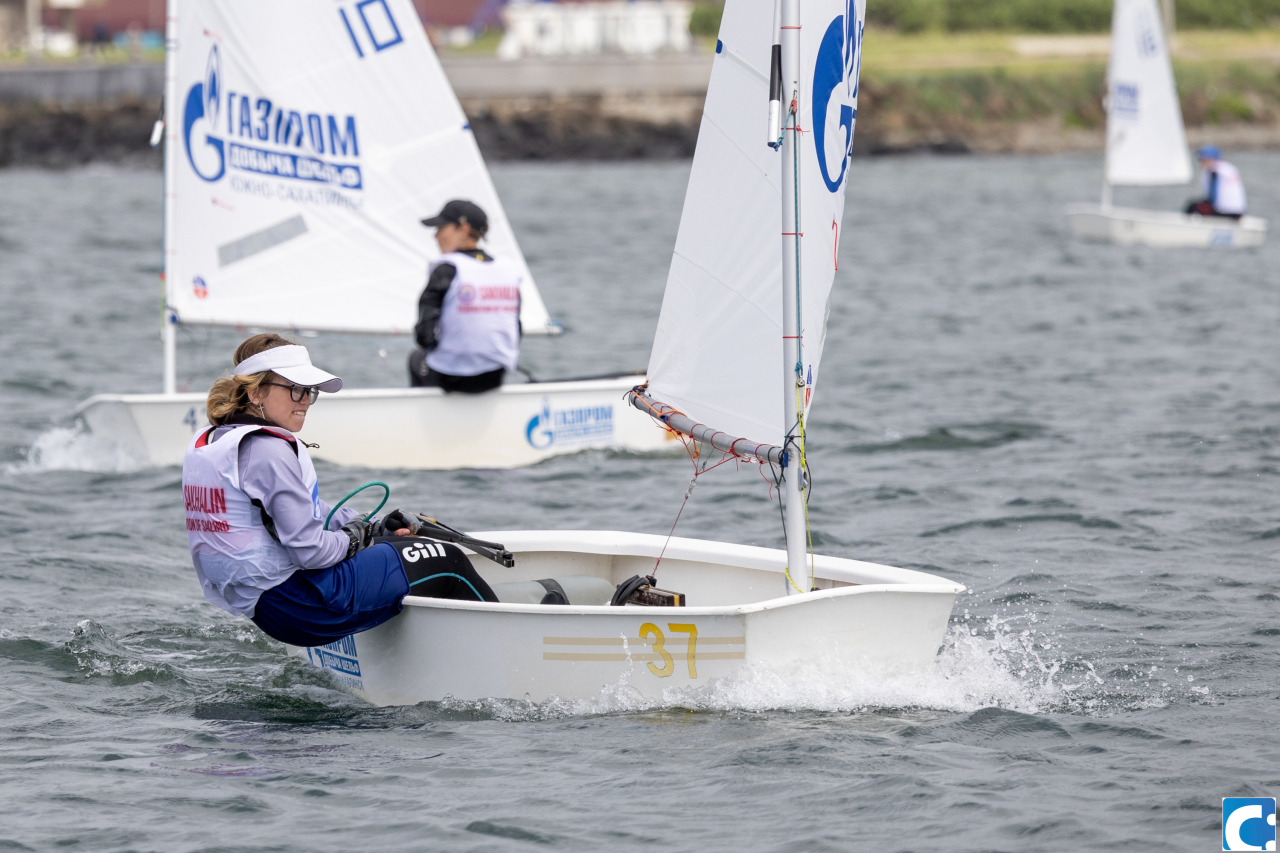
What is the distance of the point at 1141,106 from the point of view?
21203 mm

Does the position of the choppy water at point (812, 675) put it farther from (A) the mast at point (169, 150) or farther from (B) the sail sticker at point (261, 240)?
(B) the sail sticker at point (261, 240)

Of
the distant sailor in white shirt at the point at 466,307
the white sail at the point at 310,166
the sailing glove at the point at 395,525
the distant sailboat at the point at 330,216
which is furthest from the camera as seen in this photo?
the white sail at the point at 310,166

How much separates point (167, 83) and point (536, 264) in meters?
10.6

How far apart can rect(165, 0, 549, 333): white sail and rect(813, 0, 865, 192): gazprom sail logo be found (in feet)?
13.1

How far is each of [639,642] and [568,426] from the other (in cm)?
398

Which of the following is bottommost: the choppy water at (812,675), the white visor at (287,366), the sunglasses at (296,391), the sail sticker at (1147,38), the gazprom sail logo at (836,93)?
the choppy water at (812,675)

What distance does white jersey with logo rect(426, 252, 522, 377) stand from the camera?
7.73 meters

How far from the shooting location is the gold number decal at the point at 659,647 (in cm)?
434

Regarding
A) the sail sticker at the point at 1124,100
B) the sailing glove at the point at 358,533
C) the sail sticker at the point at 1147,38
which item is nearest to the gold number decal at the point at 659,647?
the sailing glove at the point at 358,533

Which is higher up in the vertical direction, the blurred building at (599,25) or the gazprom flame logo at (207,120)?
the blurred building at (599,25)

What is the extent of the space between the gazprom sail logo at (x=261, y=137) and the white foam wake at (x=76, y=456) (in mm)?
1519

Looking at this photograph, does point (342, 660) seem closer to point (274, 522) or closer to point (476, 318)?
point (274, 522)

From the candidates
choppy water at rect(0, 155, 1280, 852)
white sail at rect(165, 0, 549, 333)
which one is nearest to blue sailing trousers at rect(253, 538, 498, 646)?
choppy water at rect(0, 155, 1280, 852)

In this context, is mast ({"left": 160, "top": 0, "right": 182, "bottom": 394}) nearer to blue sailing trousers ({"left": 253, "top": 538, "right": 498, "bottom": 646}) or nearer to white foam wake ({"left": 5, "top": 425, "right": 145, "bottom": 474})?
white foam wake ({"left": 5, "top": 425, "right": 145, "bottom": 474})
